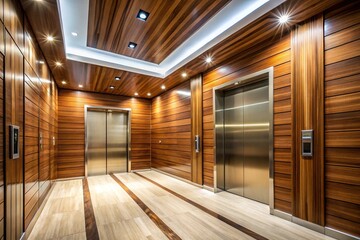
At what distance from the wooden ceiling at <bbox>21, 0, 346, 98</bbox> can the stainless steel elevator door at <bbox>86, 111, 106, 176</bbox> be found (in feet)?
3.47

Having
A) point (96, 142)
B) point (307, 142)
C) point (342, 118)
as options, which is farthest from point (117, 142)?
point (342, 118)

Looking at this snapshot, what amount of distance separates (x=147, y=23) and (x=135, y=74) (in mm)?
1974

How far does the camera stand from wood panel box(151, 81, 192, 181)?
5.68 m

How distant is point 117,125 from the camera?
24.5 ft

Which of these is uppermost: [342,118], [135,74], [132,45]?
[132,45]

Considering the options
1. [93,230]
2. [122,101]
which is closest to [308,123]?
[93,230]

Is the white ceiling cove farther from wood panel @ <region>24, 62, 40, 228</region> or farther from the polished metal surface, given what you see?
the polished metal surface

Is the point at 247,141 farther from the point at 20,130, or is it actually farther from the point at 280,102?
the point at 20,130

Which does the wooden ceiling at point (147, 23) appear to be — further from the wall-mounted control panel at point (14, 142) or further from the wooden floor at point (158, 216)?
the wooden floor at point (158, 216)

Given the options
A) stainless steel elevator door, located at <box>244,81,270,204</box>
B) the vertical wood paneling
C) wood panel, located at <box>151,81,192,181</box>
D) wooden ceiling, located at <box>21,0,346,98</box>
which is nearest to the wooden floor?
stainless steel elevator door, located at <box>244,81,270,204</box>

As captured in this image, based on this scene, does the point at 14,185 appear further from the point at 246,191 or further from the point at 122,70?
the point at 246,191

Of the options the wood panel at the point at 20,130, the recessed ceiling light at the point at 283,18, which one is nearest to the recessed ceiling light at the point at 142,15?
the wood panel at the point at 20,130

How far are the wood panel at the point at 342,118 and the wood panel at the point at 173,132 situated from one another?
3400 millimetres

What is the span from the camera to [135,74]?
5.07 m
